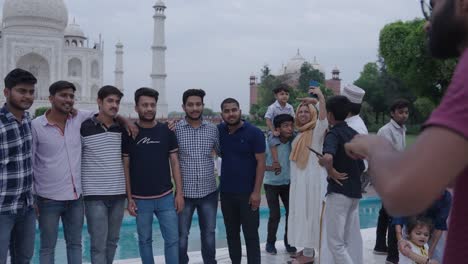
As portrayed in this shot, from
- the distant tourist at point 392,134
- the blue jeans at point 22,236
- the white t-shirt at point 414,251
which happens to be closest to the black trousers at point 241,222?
the white t-shirt at point 414,251

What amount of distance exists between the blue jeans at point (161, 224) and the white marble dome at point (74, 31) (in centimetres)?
3942

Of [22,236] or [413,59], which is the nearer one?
[22,236]

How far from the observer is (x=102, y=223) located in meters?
3.46

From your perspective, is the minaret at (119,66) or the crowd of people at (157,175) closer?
the crowd of people at (157,175)

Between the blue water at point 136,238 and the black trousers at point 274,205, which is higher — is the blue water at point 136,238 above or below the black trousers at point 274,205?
below

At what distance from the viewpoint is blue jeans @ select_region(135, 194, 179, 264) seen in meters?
3.66

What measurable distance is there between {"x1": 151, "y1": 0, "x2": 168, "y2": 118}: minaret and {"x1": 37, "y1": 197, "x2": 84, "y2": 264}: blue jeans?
34.1 m

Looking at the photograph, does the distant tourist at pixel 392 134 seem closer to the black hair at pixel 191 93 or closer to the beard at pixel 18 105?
the black hair at pixel 191 93

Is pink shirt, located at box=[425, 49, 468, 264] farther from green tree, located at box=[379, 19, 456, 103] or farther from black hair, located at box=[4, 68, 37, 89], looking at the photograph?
green tree, located at box=[379, 19, 456, 103]

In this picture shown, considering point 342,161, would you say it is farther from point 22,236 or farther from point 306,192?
point 22,236

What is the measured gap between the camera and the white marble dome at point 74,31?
39850mm

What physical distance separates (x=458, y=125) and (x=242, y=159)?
3.08 m

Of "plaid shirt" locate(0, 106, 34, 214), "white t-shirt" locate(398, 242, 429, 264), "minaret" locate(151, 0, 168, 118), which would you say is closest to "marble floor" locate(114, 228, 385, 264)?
"white t-shirt" locate(398, 242, 429, 264)

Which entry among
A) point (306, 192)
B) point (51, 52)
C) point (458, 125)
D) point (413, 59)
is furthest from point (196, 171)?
point (51, 52)
